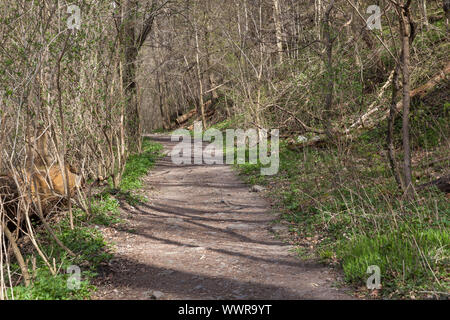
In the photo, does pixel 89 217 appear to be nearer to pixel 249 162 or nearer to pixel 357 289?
pixel 357 289

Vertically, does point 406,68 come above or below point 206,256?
above

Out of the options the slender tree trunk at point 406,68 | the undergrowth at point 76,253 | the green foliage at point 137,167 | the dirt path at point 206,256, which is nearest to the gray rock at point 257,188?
the dirt path at point 206,256

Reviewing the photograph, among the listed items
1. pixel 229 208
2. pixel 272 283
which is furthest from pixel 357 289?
pixel 229 208

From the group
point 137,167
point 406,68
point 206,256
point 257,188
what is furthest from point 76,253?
point 137,167

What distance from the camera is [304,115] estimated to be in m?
12.0

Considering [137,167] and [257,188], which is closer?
[257,188]

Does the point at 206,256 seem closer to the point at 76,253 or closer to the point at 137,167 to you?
the point at 76,253

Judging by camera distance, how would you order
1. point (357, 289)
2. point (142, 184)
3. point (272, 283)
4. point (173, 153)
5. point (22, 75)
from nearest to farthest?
point (357, 289)
point (272, 283)
point (22, 75)
point (142, 184)
point (173, 153)

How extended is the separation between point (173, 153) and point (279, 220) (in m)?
10.4

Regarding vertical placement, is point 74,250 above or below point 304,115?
below

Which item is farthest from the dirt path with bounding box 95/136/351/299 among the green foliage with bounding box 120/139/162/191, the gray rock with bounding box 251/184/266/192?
the green foliage with bounding box 120/139/162/191

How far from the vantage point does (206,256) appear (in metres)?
5.46

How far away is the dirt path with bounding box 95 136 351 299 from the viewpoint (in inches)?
171

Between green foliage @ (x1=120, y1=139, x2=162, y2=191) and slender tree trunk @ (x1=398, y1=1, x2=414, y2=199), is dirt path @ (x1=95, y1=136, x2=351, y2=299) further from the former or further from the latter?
slender tree trunk @ (x1=398, y1=1, x2=414, y2=199)
